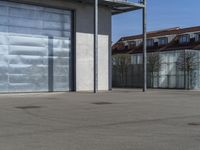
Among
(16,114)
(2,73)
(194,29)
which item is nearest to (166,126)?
(16,114)

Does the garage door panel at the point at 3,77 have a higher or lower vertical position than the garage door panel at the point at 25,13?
lower

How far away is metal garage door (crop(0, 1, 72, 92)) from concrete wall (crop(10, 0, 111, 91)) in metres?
0.83

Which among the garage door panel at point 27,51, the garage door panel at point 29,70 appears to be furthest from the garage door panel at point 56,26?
the garage door panel at point 29,70

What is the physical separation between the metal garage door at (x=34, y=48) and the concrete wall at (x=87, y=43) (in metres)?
0.83

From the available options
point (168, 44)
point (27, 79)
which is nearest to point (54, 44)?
point (27, 79)

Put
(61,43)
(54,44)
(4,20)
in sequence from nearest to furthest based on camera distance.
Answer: (4,20), (54,44), (61,43)

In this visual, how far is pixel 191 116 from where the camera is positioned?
16156 millimetres

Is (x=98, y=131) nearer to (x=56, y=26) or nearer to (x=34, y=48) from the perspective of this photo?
(x=34, y=48)

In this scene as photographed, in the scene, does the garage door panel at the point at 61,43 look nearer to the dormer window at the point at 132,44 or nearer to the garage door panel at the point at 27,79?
the garage door panel at the point at 27,79

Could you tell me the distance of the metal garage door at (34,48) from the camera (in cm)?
3481

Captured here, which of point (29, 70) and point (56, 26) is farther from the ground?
point (56, 26)

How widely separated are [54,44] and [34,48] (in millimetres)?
2274

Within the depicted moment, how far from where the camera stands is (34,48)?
3647 centimetres

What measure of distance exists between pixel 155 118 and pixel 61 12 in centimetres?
2517
